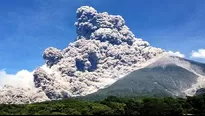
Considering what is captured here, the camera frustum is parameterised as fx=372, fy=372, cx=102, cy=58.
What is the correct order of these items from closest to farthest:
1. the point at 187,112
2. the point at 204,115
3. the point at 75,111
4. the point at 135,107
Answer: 1. the point at 204,115
2. the point at 75,111
3. the point at 187,112
4. the point at 135,107

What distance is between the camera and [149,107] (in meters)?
135

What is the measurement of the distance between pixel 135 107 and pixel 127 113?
26.1ft

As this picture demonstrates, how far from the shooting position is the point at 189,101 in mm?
158125

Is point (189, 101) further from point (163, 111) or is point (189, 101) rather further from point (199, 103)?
point (163, 111)

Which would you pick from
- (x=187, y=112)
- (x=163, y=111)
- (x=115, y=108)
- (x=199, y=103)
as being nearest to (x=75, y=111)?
(x=115, y=108)

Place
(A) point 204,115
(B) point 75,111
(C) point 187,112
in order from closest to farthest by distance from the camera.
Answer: (A) point 204,115
(B) point 75,111
(C) point 187,112

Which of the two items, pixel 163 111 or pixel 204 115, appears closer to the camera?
pixel 204 115

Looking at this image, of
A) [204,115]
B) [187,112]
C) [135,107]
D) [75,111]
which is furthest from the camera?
[135,107]

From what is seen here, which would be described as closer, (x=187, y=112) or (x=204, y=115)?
(x=204, y=115)

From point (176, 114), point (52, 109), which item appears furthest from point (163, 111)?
point (52, 109)

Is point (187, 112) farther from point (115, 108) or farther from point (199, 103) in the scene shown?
point (115, 108)

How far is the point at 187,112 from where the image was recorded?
140 m

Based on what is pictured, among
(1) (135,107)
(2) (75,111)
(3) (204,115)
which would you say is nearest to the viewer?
(3) (204,115)

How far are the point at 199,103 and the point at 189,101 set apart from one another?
9.20 meters
